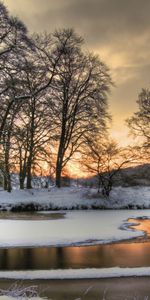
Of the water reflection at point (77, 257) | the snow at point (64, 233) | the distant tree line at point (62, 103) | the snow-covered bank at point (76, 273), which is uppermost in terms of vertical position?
the distant tree line at point (62, 103)

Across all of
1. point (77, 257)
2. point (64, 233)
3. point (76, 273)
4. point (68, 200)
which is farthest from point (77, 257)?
point (68, 200)

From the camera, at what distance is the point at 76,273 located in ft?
37.3

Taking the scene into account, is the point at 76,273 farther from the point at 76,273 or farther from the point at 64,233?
the point at 64,233

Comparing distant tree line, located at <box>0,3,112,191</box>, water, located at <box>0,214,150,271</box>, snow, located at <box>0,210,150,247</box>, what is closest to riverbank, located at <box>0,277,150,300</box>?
water, located at <box>0,214,150,271</box>

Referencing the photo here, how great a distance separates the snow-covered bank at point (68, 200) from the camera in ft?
109

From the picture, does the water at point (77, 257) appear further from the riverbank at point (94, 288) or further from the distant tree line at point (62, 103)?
the distant tree line at point (62, 103)

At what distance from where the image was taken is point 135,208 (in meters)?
34.7

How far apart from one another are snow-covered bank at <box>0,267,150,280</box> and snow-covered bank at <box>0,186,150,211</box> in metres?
21.6

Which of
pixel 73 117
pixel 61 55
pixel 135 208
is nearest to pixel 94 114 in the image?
pixel 73 117

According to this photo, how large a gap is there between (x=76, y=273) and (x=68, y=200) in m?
22.4

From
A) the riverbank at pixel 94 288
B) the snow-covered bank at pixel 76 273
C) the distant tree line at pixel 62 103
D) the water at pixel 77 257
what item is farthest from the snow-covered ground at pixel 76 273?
the distant tree line at pixel 62 103

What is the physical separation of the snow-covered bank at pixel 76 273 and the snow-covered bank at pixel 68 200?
70.7 ft

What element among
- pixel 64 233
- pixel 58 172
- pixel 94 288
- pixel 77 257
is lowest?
pixel 94 288

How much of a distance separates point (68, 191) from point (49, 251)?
792 inches
